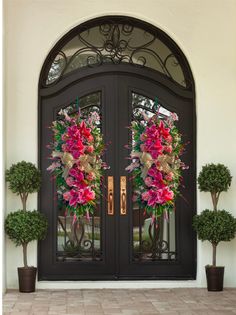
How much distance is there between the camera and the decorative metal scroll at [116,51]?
7922 millimetres

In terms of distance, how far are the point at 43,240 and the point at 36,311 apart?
150cm

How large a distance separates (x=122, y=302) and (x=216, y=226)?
1.32 metres

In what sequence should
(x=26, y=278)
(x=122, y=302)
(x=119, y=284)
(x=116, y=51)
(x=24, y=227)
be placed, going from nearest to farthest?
1. (x=122, y=302)
2. (x=24, y=227)
3. (x=26, y=278)
4. (x=119, y=284)
5. (x=116, y=51)

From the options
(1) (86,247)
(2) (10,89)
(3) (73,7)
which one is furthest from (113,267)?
(3) (73,7)

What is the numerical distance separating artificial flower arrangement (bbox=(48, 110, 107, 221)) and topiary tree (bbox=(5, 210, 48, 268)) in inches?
15.1

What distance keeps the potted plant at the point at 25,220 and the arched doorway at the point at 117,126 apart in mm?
422

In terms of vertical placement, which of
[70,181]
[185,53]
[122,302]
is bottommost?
[122,302]

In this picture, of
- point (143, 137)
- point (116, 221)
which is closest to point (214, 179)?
point (143, 137)

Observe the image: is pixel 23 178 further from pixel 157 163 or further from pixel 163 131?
pixel 163 131

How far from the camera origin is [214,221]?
7316 mm

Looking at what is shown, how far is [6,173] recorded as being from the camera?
738cm

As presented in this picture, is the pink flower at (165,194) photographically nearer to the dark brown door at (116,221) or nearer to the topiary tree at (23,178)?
the dark brown door at (116,221)

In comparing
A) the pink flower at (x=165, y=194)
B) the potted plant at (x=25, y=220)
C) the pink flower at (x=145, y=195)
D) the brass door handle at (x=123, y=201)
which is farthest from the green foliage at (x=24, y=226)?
the pink flower at (x=165, y=194)

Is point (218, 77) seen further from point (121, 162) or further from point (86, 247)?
point (86, 247)
